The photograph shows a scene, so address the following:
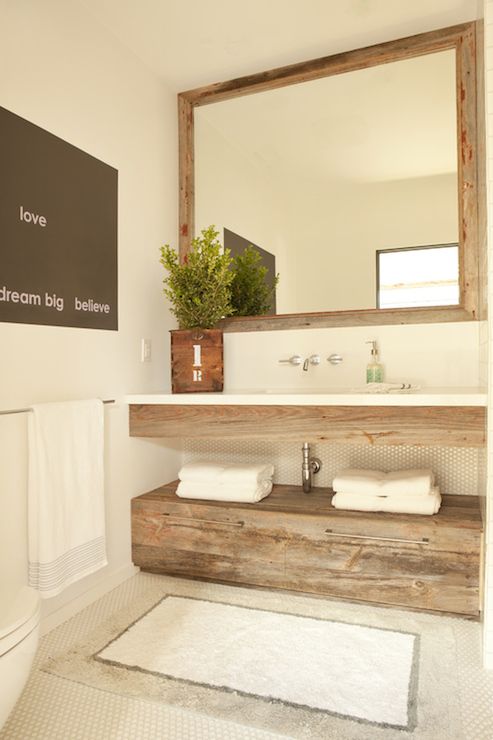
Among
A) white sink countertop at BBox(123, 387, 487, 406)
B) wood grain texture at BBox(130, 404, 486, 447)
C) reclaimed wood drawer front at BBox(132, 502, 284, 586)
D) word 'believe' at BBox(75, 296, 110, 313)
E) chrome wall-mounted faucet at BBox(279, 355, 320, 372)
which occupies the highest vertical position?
word 'believe' at BBox(75, 296, 110, 313)

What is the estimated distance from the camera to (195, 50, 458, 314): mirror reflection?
2.28 metres

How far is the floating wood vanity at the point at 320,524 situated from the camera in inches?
72.6

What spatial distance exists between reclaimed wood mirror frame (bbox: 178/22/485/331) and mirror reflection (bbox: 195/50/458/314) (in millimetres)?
34

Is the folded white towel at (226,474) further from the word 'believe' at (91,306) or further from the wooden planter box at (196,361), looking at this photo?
the word 'believe' at (91,306)

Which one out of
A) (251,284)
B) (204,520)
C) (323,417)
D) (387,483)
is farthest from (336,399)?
(251,284)


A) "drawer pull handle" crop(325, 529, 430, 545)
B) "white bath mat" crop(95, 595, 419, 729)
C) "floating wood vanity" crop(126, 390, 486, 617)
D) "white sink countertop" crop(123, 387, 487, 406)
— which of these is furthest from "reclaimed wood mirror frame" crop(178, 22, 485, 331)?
"white bath mat" crop(95, 595, 419, 729)

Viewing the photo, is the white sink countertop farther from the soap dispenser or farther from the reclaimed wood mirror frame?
the reclaimed wood mirror frame

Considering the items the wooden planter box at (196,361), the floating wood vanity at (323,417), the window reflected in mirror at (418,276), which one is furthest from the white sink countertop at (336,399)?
the window reflected in mirror at (418,276)

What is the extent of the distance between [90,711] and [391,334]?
179cm

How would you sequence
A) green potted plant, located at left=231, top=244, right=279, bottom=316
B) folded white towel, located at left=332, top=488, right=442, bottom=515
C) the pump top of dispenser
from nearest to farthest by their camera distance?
folded white towel, located at left=332, top=488, right=442, bottom=515 → the pump top of dispenser → green potted plant, located at left=231, top=244, right=279, bottom=316

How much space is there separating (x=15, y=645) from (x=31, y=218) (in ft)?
4.33

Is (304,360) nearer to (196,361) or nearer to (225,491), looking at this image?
(196,361)

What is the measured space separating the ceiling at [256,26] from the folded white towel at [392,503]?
1.92m

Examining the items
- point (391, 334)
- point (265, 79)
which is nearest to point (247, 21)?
point (265, 79)
